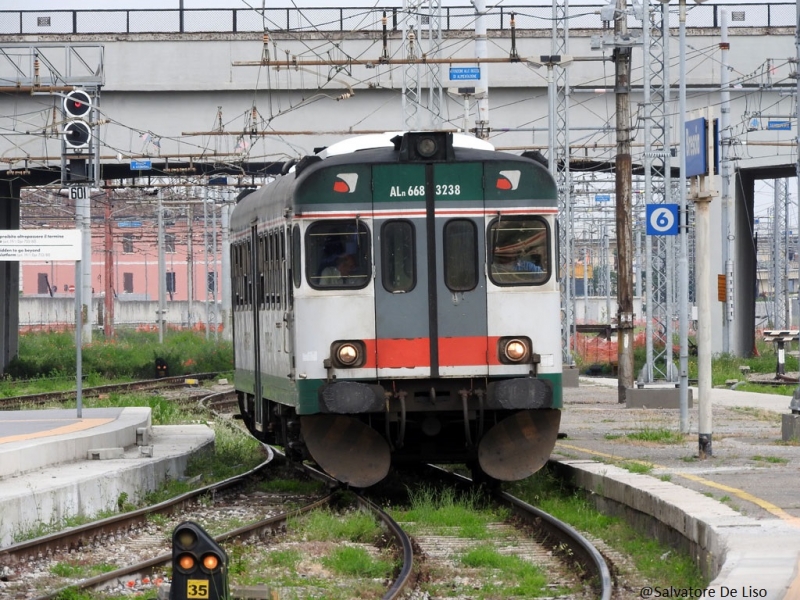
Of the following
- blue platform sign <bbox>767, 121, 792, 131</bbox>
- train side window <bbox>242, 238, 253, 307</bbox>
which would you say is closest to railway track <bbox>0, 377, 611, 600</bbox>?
train side window <bbox>242, 238, 253, 307</bbox>

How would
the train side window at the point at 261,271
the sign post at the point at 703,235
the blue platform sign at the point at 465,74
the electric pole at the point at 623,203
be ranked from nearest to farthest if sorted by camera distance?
the sign post at the point at 703,235 → the train side window at the point at 261,271 → the electric pole at the point at 623,203 → the blue platform sign at the point at 465,74

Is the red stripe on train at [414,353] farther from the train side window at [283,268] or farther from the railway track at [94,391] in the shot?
the railway track at [94,391]

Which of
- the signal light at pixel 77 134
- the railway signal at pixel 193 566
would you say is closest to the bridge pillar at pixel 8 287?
the signal light at pixel 77 134

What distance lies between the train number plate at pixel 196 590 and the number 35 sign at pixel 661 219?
1255 cm

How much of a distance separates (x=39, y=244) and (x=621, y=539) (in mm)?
8794

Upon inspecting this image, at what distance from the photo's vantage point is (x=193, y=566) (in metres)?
7.03

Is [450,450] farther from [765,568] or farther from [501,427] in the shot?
[765,568]

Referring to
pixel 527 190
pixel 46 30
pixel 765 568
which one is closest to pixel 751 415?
pixel 527 190

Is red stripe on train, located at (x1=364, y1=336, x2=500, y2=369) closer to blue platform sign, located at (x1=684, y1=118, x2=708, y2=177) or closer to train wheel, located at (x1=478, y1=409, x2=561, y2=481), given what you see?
train wheel, located at (x1=478, y1=409, x2=561, y2=481)

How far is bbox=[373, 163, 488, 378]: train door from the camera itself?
12.7m

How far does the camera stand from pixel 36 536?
438 inches

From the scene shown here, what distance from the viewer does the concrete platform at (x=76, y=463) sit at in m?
11.5

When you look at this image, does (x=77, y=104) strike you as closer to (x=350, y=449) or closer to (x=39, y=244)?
(x=39, y=244)

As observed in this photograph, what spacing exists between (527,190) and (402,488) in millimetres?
3663
